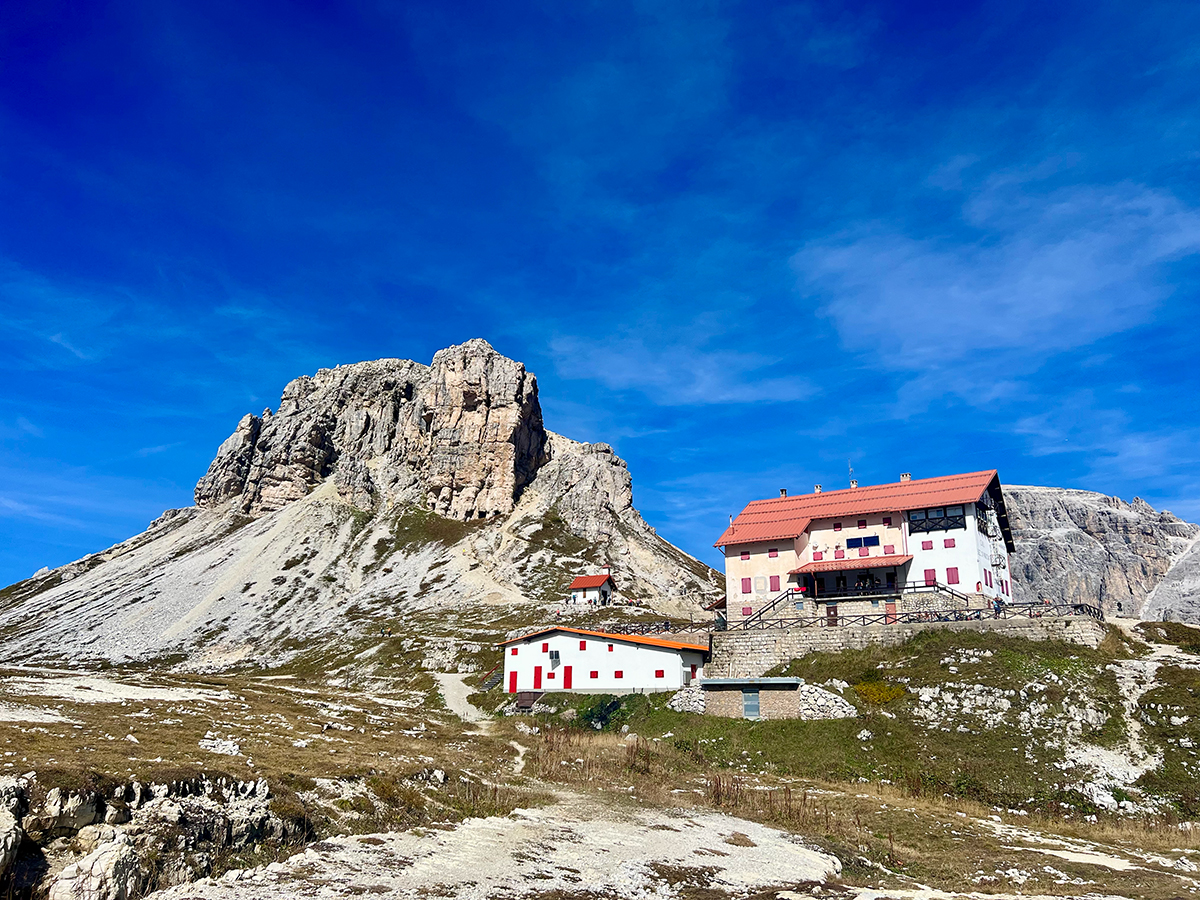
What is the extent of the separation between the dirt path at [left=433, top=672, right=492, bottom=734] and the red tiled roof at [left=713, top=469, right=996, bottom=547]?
1015 inches

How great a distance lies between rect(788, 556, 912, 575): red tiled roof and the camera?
6347 cm

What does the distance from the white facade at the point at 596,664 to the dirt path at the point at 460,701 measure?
3.75m

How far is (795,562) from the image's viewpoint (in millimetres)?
66562

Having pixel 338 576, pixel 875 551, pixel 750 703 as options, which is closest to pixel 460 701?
pixel 750 703

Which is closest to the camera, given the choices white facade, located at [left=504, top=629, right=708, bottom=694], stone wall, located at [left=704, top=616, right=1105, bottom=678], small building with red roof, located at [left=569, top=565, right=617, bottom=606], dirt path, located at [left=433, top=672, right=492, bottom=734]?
stone wall, located at [left=704, top=616, right=1105, bottom=678]

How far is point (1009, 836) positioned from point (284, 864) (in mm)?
27207

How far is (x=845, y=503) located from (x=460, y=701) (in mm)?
39346

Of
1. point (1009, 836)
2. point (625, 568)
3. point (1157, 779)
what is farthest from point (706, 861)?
point (625, 568)

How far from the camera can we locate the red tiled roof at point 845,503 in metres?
63.7

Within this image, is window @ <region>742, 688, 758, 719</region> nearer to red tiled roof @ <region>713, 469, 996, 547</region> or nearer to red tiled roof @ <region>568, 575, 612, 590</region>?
red tiled roof @ <region>713, 469, 996, 547</region>

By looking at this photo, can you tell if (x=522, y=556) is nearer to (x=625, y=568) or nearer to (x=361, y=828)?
(x=625, y=568)

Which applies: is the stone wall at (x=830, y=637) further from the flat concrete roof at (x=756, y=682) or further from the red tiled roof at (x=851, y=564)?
the red tiled roof at (x=851, y=564)

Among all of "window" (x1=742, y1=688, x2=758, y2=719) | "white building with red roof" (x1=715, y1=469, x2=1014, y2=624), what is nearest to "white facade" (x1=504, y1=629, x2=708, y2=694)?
"window" (x1=742, y1=688, x2=758, y2=719)

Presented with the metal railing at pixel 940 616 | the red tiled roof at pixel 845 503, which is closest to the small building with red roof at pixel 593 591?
the red tiled roof at pixel 845 503
